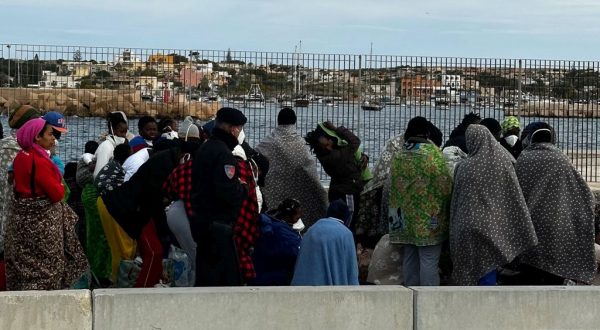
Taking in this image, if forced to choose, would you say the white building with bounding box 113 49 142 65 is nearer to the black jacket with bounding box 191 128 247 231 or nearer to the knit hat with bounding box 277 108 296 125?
the knit hat with bounding box 277 108 296 125

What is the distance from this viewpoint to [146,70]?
17.0 meters

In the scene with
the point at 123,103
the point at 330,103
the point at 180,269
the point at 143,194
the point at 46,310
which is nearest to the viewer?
the point at 46,310

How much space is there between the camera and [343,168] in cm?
1261

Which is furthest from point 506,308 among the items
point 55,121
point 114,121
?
point 114,121

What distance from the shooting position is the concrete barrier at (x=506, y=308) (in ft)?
28.8

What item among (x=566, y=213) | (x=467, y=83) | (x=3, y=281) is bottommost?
(x=3, y=281)

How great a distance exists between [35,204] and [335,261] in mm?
2496

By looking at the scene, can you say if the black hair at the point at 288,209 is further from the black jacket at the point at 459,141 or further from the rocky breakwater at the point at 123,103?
the rocky breakwater at the point at 123,103

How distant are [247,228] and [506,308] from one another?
2361 millimetres

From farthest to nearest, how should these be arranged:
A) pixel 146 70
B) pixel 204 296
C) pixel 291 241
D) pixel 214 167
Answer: pixel 146 70, pixel 291 241, pixel 214 167, pixel 204 296

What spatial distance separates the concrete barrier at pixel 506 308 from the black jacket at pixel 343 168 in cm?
383

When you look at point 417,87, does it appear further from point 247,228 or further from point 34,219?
point 34,219

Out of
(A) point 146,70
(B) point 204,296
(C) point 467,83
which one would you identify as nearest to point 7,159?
(B) point 204,296

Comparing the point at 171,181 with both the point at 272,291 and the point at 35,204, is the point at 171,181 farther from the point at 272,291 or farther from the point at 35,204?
the point at 272,291
